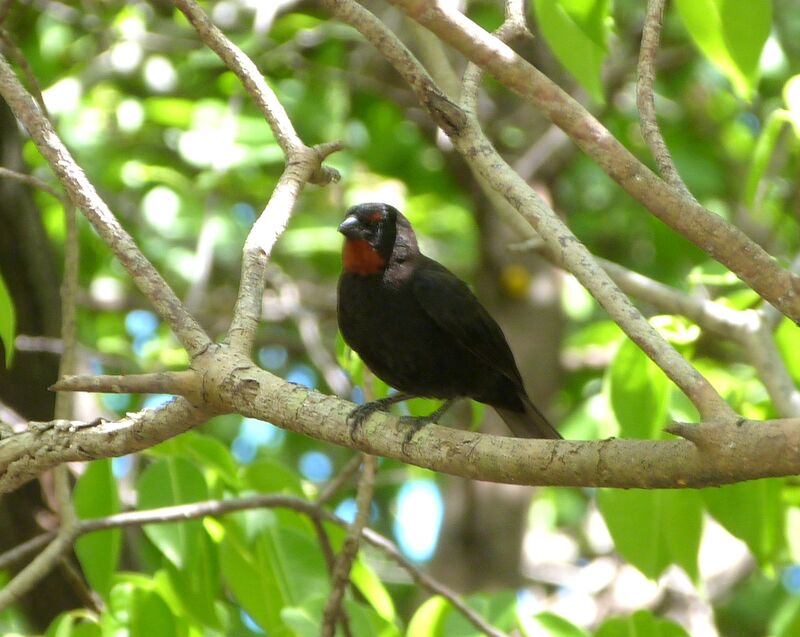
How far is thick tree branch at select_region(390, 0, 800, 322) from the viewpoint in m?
2.02

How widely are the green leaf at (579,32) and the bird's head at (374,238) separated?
1322mm

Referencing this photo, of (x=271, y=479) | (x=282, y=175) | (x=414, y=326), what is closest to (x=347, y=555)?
(x=271, y=479)

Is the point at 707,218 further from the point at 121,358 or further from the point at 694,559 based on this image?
the point at 121,358

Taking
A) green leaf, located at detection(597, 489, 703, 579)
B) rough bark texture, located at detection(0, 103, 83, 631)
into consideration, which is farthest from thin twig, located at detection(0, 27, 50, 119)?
green leaf, located at detection(597, 489, 703, 579)

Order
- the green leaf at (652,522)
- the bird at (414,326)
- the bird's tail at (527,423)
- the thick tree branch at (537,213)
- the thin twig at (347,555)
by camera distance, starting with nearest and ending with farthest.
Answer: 1. the thick tree branch at (537,213)
2. the thin twig at (347,555)
3. the green leaf at (652,522)
4. the bird at (414,326)
5. the bird's tail at (527,423)

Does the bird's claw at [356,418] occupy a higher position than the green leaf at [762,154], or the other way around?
the green leaf at [762,154]

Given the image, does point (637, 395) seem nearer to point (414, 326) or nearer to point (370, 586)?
point (370, 586)

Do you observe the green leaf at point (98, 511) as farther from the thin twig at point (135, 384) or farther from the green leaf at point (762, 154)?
the green leaf at point (762, 154)

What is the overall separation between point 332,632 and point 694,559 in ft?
3.34

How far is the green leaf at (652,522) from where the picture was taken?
287 cm

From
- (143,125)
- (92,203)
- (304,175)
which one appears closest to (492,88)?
(143,125)

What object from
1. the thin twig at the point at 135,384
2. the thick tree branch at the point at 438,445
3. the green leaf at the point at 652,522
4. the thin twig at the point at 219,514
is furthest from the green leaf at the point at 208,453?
the green leaf at the point at 652,522

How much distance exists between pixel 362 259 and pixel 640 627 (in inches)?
65.0

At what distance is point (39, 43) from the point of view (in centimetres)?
609
